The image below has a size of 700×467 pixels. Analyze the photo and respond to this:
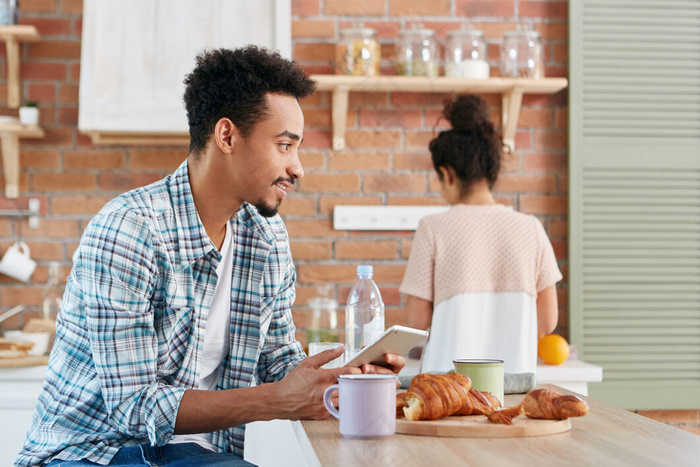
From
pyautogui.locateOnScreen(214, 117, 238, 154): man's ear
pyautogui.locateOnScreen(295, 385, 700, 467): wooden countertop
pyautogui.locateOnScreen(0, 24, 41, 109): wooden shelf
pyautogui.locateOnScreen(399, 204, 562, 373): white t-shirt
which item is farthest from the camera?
pyautogui.locateOnScreen(0, 24, 41, 109): wooden shelf

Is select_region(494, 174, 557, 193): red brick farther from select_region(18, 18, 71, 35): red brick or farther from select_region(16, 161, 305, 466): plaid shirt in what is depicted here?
select_region(18, 18, 71, 35): red brick

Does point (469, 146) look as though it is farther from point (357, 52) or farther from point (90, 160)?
point (90, 160)

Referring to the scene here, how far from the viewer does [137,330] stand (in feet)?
4.41

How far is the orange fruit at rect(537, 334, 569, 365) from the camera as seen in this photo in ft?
7.97

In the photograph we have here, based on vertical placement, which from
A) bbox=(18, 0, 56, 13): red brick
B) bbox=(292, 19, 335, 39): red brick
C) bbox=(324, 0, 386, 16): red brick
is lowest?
bbox=(292, 19, 335, 39): red brick

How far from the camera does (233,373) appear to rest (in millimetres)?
1598

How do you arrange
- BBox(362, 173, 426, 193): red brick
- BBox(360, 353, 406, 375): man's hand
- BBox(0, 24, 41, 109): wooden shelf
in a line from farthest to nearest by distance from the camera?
BBox(362, 173, 426, 193): red brick, BBox(0, 24, 41, 109): wooden shelf, BBox(360, 353, 406, 375): man's hand

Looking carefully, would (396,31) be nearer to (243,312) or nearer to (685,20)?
(685,20)

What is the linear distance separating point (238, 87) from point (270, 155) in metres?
0.15

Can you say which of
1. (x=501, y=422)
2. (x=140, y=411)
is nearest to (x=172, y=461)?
(x=140, y=411)

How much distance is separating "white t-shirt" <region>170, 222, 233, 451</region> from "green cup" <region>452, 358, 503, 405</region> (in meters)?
0.54

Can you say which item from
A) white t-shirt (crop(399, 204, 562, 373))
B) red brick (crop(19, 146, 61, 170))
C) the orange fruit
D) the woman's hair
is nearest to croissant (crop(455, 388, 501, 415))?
white t-shirt (crop(399, 204, 562, 373))

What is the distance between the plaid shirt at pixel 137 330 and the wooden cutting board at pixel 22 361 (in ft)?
3.08

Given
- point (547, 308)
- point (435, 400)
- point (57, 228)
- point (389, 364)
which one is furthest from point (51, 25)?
point (435, 400)
